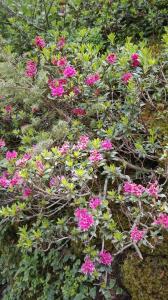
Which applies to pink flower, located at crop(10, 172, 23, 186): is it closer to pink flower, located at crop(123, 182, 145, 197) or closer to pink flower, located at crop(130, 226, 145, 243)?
pink flower, located at crop(123, 182, 145, 197)

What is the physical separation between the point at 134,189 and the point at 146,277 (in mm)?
621

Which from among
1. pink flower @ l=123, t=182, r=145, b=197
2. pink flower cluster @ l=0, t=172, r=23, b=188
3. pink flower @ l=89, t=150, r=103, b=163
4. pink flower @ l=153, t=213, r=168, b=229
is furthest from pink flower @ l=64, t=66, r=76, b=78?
pink flower @ l=153, t=213, r=168, b=229

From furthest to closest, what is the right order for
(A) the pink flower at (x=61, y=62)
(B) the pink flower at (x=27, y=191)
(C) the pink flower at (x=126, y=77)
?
(A) the pink flower at (x=61, y=62) < (C) the pink flower at (x=126, y=77) < (B) the pink flower at (x=27, y=191)

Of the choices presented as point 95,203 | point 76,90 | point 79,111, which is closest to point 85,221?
point 95,203

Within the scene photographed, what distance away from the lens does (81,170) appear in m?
2.70

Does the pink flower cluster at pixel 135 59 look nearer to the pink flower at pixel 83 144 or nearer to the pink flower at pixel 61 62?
the pink flower at pixel 61 62

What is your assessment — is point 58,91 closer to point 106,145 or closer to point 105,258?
point 106,145

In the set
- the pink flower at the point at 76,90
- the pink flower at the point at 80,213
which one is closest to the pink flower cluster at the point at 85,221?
the pink flower at the point at 80,213

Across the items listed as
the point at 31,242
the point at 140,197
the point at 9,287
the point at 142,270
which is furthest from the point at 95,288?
the point at 9,287

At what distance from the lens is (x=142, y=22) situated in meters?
4.61

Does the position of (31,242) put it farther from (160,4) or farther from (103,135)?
A: (160,4)

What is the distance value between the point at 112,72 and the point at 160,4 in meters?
1.58

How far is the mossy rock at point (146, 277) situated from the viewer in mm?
2773

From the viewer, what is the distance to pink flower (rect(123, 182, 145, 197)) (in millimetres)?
2674
